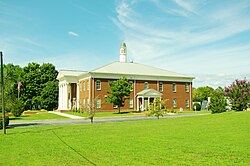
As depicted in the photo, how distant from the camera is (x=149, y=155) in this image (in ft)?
33.0

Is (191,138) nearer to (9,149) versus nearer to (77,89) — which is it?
(9,149)

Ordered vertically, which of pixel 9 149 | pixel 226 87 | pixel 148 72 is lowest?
pixel 9 149

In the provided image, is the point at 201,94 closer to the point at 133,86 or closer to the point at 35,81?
the point at 133,86

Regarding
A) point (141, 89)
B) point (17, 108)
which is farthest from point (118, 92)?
point (17, 108)


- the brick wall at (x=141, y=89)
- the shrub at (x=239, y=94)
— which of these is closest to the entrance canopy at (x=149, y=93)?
the brick wall at (x=141, y=89)

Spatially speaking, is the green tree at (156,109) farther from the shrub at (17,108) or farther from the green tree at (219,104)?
the shrub at (17,108)

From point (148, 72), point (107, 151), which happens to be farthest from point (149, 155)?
point (148, 72)

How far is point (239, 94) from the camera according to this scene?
26891 mm

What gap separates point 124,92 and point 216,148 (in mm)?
35888

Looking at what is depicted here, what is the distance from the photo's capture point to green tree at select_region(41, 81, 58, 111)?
7142 centimetres

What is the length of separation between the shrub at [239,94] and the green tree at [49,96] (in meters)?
51.7

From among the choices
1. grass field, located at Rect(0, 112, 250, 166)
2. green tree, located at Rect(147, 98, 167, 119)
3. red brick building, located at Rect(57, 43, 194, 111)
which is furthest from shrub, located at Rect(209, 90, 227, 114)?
red brick building, located at Rect(57, 43, 194, 111)

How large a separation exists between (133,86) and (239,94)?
27683 millimetres

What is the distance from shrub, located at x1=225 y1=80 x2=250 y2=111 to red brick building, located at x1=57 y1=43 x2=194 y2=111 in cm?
2402
